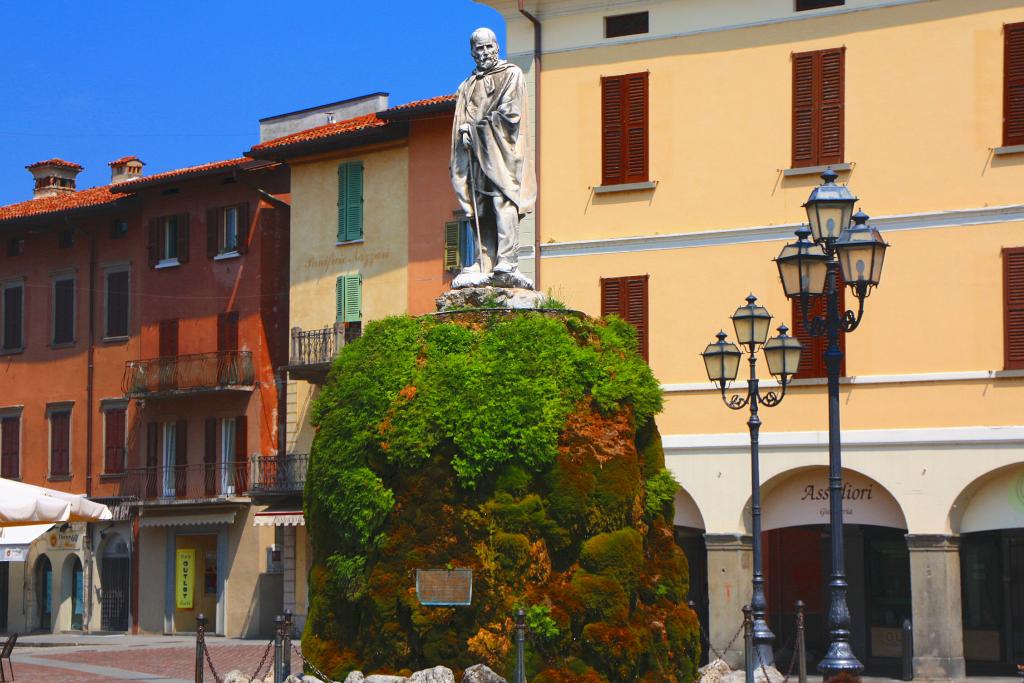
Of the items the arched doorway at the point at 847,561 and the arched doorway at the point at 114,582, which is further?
the arched doorway at the point at 114,582

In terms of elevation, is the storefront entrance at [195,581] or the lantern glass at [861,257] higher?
the lantern glass at [861,257]

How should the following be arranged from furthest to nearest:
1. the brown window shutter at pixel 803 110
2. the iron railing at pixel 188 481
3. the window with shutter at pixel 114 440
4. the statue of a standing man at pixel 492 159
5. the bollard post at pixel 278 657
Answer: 1. the window with shutter at pixel 114 440
2. the iron railing at pixel 188 481
3. the brown window shutter at pixel 803 110
4. the statue of a standing man at pixel 492 159
5. the bollard post at pixel 278 657

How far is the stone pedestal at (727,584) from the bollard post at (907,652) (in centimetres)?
278

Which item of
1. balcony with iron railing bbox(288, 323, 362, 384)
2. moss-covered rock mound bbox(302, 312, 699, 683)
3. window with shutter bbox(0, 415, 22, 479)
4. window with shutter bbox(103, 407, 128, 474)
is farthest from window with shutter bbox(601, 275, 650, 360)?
window with shutter bbox(0, 415, 22, 479)

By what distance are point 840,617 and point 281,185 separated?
94.1 ft

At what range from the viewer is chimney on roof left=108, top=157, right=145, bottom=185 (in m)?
49.7

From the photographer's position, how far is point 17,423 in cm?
4778

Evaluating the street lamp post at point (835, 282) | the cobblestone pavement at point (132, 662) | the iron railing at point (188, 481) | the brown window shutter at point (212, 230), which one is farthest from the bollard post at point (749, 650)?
the brown window shutter at point (212, 230)

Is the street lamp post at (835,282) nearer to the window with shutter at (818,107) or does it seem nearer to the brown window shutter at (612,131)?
the window with shutter at (818,107)

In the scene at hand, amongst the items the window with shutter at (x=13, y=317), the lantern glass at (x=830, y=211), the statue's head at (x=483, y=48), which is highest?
the window with shutter at (x=13, y=317)

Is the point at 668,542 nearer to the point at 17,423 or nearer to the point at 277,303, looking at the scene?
the point at 277,303

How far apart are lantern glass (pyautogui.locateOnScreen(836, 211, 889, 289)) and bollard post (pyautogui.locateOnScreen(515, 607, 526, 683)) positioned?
4772mm

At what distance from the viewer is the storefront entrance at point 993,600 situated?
90.2ft

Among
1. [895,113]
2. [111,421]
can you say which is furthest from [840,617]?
[111,421]
